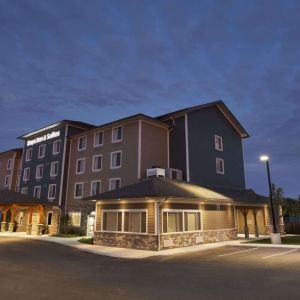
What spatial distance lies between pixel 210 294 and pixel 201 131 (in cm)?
2580

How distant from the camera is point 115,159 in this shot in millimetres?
33281

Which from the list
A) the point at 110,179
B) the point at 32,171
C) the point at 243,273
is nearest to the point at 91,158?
the point at 110,179

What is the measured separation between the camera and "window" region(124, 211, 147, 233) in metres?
21.6

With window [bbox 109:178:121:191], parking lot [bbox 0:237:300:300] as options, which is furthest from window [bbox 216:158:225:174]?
parking lot [bbox 0:237:300:300]

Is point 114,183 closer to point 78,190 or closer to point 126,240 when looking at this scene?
point 78,190

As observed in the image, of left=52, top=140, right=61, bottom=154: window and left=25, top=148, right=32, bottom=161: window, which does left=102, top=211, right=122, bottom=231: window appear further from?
left=25, top=148, right=32, bottom=161: window

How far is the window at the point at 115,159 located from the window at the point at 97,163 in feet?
7.55

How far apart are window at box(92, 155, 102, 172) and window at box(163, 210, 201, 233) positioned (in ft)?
48.8

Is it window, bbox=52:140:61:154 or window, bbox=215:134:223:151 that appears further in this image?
window, bbox=52:140:61:154

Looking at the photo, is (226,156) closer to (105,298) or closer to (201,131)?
(201,131)

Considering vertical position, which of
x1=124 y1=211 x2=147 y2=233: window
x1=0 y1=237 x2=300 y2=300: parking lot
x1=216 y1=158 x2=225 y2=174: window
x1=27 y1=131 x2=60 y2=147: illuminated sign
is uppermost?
x1=27 y1=131 x2=60 y2=147: illuminated sign

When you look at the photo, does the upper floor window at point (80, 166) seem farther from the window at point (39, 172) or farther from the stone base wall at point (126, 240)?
the stone base wall at point (126, 240)

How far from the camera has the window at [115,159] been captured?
32625 millimetres

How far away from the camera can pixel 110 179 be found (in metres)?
33.0
